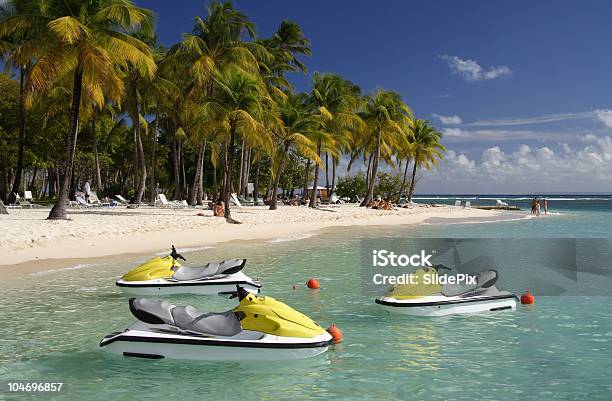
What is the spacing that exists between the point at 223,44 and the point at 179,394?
33.6 m

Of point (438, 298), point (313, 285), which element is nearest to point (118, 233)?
point (313, 285)

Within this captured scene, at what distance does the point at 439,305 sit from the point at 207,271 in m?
4.51

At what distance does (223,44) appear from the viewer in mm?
36688

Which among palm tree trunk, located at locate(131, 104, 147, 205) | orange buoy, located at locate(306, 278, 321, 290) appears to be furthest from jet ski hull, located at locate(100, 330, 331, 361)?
palm tree trunk, located at locate(131, 104, 147, 205)

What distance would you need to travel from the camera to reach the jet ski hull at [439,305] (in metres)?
8.80

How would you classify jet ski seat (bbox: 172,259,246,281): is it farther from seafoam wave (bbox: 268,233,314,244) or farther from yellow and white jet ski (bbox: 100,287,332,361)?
seafoam wave (bbox: 268,233,314,244)

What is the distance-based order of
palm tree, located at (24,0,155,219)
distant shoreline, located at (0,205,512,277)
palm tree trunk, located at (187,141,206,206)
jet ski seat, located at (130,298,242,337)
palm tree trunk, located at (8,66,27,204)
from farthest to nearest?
1. palm tree trunk, located at (187,141,206,206)
2. palm tree trunk, located at (8,66,27,204)
3. palm tree, located at (24,0,155,219)
4. distant shoreline, located at (0,205,512,277)
5. jet ski seat, located at (130,298,242,337)

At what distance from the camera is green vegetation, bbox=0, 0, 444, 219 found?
21672mm

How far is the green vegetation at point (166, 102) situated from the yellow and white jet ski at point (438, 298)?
53.6 feet

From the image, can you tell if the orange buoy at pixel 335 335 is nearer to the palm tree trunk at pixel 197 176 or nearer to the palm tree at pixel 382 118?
the palm tree trunk at pixel 197 176

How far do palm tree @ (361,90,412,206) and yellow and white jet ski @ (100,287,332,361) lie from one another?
4277 cm

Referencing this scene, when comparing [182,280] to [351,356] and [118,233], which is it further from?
[118,233]

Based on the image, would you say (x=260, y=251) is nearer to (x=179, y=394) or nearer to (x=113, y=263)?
(x=113, y=263)

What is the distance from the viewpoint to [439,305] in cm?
883
